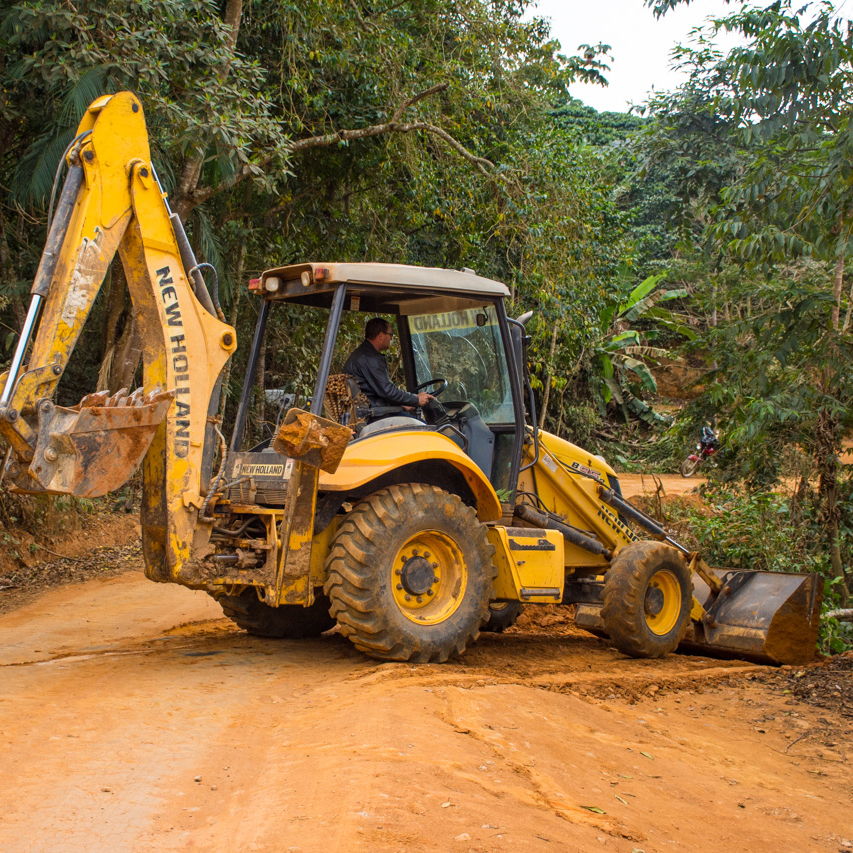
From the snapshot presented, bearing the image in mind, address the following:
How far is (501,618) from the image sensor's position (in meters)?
8.20

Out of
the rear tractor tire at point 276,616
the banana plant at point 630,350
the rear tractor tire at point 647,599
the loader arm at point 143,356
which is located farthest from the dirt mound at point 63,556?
the banana plant at point 630,350

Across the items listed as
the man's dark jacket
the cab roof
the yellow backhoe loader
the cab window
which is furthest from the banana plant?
the man's dark jacket

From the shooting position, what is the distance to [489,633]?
8320 millimetres

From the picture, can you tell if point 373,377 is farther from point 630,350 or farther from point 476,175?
point 630,350

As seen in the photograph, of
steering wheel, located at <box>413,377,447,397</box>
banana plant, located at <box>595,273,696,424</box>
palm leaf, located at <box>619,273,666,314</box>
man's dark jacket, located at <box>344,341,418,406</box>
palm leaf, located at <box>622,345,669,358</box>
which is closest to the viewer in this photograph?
man's dark jacket, located at <box>344,341,418,406</box>

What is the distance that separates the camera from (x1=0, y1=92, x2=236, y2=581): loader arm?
16.2 feet

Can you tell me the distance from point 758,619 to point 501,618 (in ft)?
7.08

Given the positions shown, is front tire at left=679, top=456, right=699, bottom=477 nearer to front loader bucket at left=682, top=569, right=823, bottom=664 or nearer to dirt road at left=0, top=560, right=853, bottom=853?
front loader bucket at left=682, top=569, right=823, bottom=664

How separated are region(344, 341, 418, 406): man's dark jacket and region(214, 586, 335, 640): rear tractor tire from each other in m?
1.56

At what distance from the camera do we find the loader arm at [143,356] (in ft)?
16.2

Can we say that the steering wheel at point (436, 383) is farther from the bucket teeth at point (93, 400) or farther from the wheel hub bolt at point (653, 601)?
the bucket teeth at point (93, 400)

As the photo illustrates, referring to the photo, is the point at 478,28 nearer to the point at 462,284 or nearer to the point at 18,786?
the point at 462,284

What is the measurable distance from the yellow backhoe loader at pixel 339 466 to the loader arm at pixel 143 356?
0.04 ft

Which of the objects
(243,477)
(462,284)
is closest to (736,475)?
(462,284)
